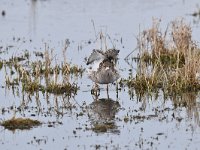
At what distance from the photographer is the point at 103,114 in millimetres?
13594

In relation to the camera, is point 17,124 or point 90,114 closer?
point 17,124

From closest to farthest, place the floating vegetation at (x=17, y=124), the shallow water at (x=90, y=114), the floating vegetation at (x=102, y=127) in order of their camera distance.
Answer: the shallow water at (x=90, y=114) → the floating vegetation at (x=102, y=127) → the floating vegetation at (x=17, y=124)

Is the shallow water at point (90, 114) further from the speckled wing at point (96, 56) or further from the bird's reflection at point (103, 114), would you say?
the speckled wing at point (96, 56)

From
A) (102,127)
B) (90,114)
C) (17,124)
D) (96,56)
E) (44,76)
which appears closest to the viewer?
(102,127)

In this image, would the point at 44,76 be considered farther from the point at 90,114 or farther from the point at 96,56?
the point at 90,114

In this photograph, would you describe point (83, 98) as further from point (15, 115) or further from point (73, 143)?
point (73, 143)

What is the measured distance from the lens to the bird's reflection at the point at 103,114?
40.6 feet

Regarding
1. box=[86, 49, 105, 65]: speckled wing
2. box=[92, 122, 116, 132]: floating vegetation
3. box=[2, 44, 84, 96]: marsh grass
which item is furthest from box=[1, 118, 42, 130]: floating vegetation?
box=[86, 49, 105, 65]: speckled wing

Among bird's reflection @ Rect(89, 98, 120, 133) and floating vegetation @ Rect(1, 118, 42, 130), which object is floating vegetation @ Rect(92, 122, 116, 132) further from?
floating vegetation @ Rect(1, 118, 42, 130)

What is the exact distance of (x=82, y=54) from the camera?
20359 mm

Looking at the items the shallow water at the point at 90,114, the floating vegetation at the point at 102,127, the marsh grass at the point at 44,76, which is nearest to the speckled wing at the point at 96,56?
the marsh grass at the point at 44,76

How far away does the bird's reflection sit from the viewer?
1237 centimetres

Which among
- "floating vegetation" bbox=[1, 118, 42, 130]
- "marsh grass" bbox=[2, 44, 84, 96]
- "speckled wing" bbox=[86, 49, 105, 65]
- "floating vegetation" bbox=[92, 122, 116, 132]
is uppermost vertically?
"speckled wing" bbox=[86, 49, 105, 65]

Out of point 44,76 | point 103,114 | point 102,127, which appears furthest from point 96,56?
point 102,127
